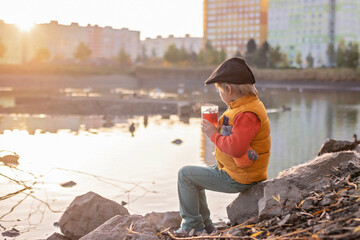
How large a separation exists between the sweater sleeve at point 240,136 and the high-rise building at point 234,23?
14816cm

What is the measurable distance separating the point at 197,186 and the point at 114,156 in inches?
223

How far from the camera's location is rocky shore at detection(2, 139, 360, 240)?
342cm

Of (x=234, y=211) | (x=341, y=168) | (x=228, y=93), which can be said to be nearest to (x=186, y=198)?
(x=234, y=211)

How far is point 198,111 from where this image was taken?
19797 mm

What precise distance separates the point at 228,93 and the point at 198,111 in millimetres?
15484

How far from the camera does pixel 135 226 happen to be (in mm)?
4344

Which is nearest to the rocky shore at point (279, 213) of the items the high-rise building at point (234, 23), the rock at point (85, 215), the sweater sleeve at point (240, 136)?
the rock at point (85, 215)

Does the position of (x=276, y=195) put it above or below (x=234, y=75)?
below

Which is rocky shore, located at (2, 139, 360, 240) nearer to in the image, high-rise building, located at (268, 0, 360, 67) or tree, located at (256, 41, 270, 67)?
tree, located at (256, 41, 270, 67)

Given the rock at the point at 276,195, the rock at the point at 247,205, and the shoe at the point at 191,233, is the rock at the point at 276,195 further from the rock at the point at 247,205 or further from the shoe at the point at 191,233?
the shoe at the point at 191,233

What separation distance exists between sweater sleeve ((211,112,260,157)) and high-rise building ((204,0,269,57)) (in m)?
148

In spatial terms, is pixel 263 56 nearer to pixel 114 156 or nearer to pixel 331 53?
pixel 331 53


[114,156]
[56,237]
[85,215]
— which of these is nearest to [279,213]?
[85,215]

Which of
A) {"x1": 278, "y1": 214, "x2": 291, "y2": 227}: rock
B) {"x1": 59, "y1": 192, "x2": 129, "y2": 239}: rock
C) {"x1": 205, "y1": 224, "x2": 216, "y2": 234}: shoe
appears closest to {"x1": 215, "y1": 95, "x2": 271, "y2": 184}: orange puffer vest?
{"x1": 205, "y1": 224, "x2": 216, "y2": 234}: shoe
